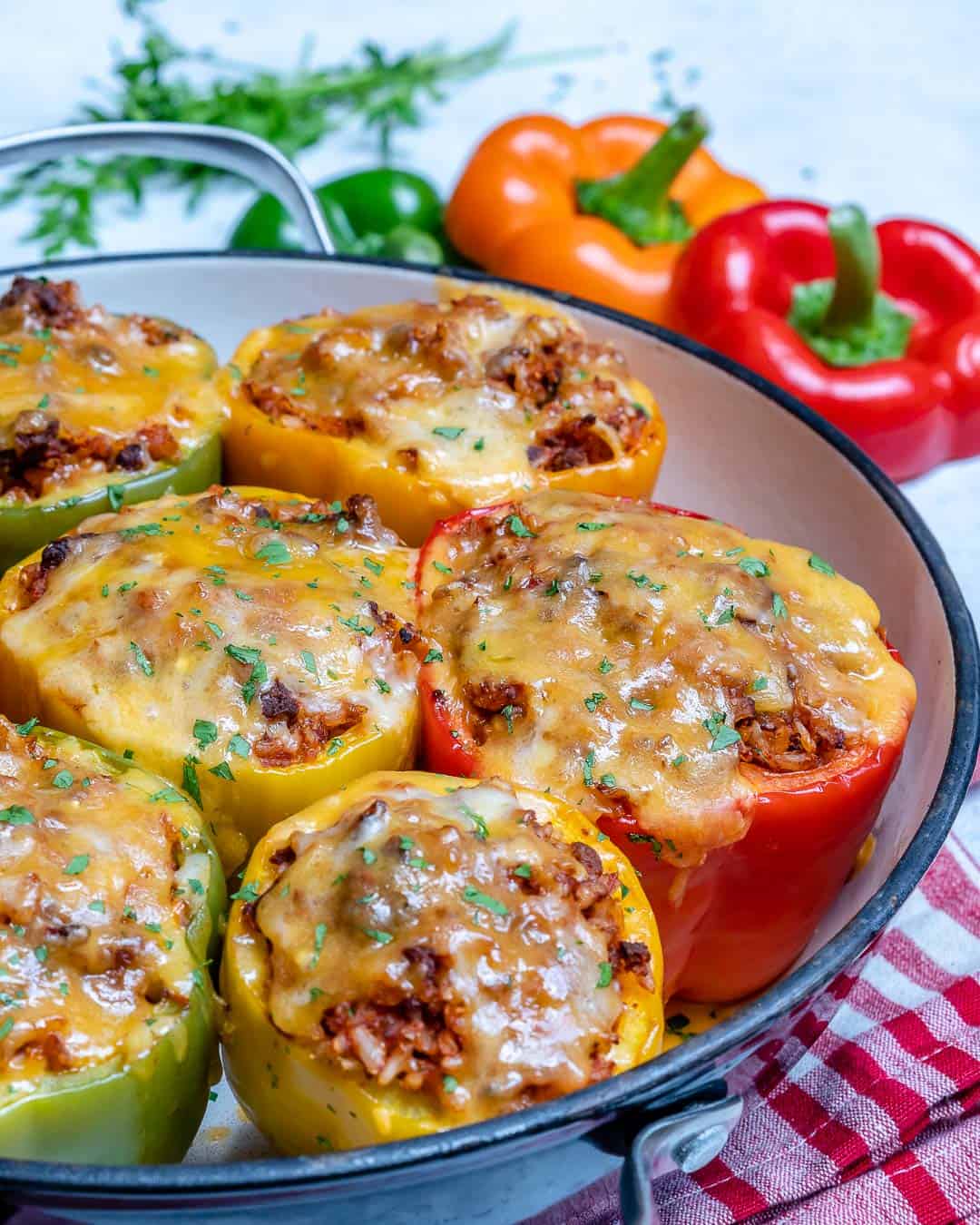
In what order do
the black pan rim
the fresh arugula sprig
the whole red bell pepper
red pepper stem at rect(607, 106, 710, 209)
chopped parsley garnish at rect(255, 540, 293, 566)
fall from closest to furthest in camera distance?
1. the black pan rim
2. chopped parsley garnish at rect(255, 540, 293, 566)
3. the whole red bell pepper
4. red pepper stem at rect(607, 106, 710, 209)
5. the fresh arugula sprig

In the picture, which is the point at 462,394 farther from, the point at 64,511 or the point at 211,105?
the point at 211,105

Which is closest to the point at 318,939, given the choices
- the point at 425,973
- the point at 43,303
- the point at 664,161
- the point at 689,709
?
the point at 425,973

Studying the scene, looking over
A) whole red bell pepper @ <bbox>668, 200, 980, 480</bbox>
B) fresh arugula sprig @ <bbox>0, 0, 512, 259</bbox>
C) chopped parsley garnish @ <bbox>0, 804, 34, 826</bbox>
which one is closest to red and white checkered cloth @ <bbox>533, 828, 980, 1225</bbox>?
chopped parsley garnish @ <bbox>0, 804, 34, 826</bbox>

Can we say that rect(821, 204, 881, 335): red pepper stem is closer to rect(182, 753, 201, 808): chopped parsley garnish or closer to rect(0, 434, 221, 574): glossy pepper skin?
rect(0, 434, 221, 574): glossy pepper skin

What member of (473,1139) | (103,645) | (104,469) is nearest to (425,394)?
(104,469)

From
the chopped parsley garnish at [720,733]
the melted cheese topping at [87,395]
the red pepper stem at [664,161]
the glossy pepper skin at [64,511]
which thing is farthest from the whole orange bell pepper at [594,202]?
the chopped parsley garnish at [720,733]

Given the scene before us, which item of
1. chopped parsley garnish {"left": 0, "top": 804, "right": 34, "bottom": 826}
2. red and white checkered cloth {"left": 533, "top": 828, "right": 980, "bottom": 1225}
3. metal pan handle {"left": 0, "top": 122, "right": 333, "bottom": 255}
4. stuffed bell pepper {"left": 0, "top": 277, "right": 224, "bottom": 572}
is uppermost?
metal pan handle {"left": 0, "top": 122, "right": 333, "bottom": 255}

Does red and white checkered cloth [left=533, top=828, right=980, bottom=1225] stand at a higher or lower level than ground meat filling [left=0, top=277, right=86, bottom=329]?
lower
